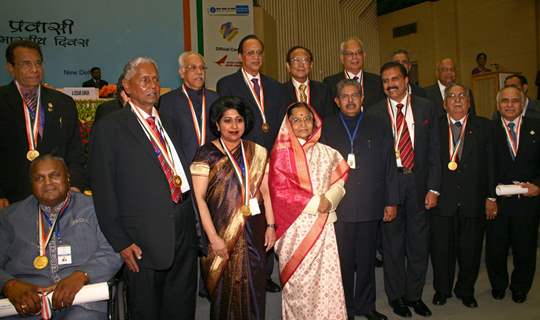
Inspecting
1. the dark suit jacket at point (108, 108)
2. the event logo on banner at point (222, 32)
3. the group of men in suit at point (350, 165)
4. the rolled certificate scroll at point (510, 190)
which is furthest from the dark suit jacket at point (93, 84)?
the rolled certificate scroll at point (510, 190)

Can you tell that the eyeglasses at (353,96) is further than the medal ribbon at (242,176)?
Yes

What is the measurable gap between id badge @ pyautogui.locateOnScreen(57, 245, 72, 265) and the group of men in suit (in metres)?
0.23

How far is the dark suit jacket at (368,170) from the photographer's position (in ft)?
9.91

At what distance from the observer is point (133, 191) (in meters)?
2.24

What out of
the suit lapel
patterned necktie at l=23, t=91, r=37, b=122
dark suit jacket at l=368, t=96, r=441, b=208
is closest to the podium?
dark suit jacket at l=368, t=96, r=441, b=208

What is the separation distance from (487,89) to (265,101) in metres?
6.51

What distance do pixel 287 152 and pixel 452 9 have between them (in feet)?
35.5

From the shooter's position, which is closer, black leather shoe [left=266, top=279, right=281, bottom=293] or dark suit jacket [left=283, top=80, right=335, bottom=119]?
black leather shoe [left=266, top=279, right=281, bottom=293]

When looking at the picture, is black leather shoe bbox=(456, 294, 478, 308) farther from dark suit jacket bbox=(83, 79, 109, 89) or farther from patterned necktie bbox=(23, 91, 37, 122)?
dark suit jacket bbox=(83, 79, 109, 89)

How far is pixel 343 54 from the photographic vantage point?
152 inches

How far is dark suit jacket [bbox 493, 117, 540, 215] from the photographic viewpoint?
3523 mm

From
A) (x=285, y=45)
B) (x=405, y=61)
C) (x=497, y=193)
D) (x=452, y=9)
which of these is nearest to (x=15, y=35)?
(x=285, y=45)

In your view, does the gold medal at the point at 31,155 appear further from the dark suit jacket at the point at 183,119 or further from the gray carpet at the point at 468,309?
the gray carpet at the point at 468,309

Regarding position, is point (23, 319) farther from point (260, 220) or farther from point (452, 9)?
point (452, 9)
